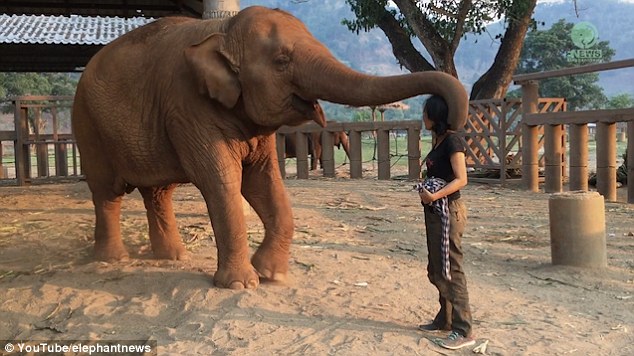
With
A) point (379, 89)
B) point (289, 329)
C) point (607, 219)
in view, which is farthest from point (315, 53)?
point (607, 219)

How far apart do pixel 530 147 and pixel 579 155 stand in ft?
5.09

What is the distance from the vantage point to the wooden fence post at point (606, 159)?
33.8 feet

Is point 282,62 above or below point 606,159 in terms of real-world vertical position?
above

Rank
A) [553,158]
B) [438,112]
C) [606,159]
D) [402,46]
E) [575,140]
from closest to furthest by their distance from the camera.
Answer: [438,112], [606,159], [575,140], [553,158], [402,46]

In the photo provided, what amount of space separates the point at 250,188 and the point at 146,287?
108cm

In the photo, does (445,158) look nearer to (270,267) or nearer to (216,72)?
(216,72)

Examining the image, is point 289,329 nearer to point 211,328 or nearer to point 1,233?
point 211,328

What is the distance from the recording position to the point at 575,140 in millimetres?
10781

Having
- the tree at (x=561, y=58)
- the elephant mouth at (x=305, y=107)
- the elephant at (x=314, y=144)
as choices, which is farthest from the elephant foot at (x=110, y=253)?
the tree at (x=561, y=58)

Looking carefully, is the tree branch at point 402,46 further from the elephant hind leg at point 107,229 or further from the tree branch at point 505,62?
the elephant hind leg at point 107,229

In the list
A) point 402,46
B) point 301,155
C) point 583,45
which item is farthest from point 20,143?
point 583,45

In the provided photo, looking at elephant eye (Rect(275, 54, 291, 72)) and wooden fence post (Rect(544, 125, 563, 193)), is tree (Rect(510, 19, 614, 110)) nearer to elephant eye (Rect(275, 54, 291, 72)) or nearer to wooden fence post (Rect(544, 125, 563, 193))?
wooden fence post (Rect(544, 125, 563, 193))

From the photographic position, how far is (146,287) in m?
5.08

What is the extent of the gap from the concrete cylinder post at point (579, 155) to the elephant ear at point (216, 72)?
7691 millimetres
